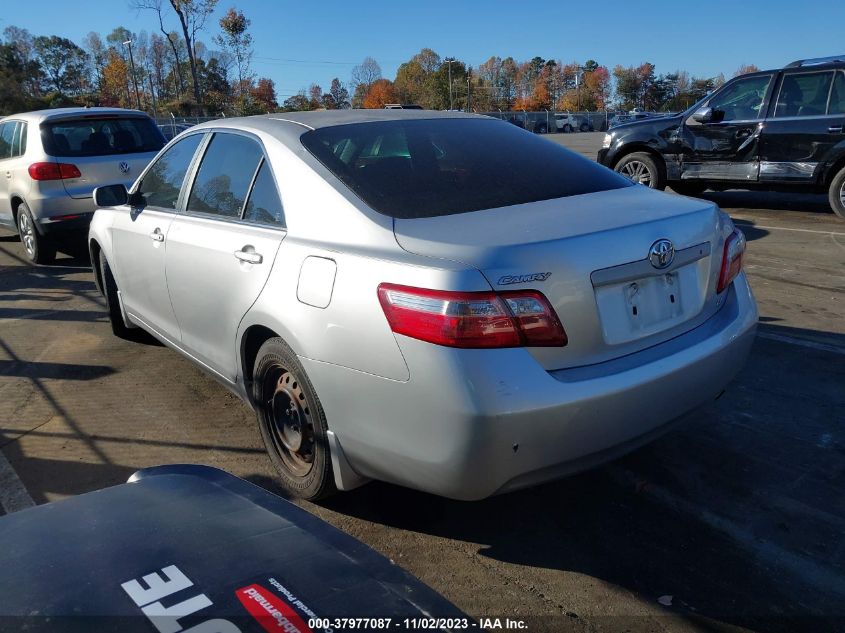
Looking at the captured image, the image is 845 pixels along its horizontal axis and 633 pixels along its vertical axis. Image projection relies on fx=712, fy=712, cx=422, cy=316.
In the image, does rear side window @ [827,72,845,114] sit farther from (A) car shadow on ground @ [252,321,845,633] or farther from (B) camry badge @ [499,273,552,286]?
(B) camry badge @ [499,273,552,286]

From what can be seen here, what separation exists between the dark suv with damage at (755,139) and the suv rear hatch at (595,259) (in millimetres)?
7514

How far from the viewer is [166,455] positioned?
368 centimetres

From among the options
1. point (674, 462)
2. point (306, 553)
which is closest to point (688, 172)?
point (674, 462)

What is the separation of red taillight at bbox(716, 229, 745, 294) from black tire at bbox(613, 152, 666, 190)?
7.62 metres

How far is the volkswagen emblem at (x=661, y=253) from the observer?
2591mm

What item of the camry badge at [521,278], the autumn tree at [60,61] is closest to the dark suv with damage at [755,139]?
the camry badge at [521,278]

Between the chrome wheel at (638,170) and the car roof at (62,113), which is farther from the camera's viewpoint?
the chrome wheel at (638,170)

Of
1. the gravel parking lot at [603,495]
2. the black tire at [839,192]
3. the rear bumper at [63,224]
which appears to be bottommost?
the gravel parking lot at [603,495]

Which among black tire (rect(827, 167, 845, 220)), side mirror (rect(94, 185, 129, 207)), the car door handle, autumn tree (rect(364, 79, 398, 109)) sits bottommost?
black tire (rect(827, 167, 845, 220))

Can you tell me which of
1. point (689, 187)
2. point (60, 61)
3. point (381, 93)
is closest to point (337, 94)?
point (381, 93)

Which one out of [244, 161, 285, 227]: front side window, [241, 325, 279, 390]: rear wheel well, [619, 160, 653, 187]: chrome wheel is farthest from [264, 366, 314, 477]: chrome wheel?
[619, 160, 653, 187]: chrome wheel

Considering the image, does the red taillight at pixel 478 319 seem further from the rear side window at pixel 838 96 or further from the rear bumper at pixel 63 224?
the rear side window at pixel 838 96

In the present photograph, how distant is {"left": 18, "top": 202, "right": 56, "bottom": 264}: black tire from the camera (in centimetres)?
845

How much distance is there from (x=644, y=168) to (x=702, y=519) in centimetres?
865
